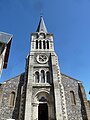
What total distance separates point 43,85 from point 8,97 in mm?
5010

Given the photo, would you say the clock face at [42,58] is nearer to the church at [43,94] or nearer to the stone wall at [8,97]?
the church at [43,94]

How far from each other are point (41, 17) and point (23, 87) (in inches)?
984

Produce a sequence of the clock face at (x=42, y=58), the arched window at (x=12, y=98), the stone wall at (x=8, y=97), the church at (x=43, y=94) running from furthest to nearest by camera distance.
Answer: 1. the clock face at (x=42, y=58)
2. the arched window at (x=12, y=98)
3. the stone wall at (x=8, y=97)
4. the church at (x=43, y=94)

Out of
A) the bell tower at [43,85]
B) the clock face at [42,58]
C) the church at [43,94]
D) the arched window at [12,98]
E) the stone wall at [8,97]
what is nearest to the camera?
the bell tower at [43,85]

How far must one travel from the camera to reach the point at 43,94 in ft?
59.3

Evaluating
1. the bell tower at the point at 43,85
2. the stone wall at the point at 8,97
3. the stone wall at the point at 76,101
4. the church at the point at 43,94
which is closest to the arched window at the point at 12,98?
the church at the point at 43,94

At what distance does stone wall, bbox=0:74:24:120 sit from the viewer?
53.5 ft

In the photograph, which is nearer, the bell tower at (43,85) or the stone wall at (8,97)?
the bell tower at (43,85)

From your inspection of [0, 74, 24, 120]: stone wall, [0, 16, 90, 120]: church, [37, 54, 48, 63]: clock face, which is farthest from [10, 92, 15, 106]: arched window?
[37, 54, 48, 63]: clock face

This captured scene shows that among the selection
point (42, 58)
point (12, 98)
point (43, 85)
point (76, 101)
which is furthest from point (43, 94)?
point (42, 58)

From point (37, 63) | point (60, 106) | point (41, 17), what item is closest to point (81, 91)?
point (60, 106)

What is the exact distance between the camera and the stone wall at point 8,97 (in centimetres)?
1630

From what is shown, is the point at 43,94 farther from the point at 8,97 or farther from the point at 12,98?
the point at 8,97

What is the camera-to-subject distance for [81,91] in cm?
1861
